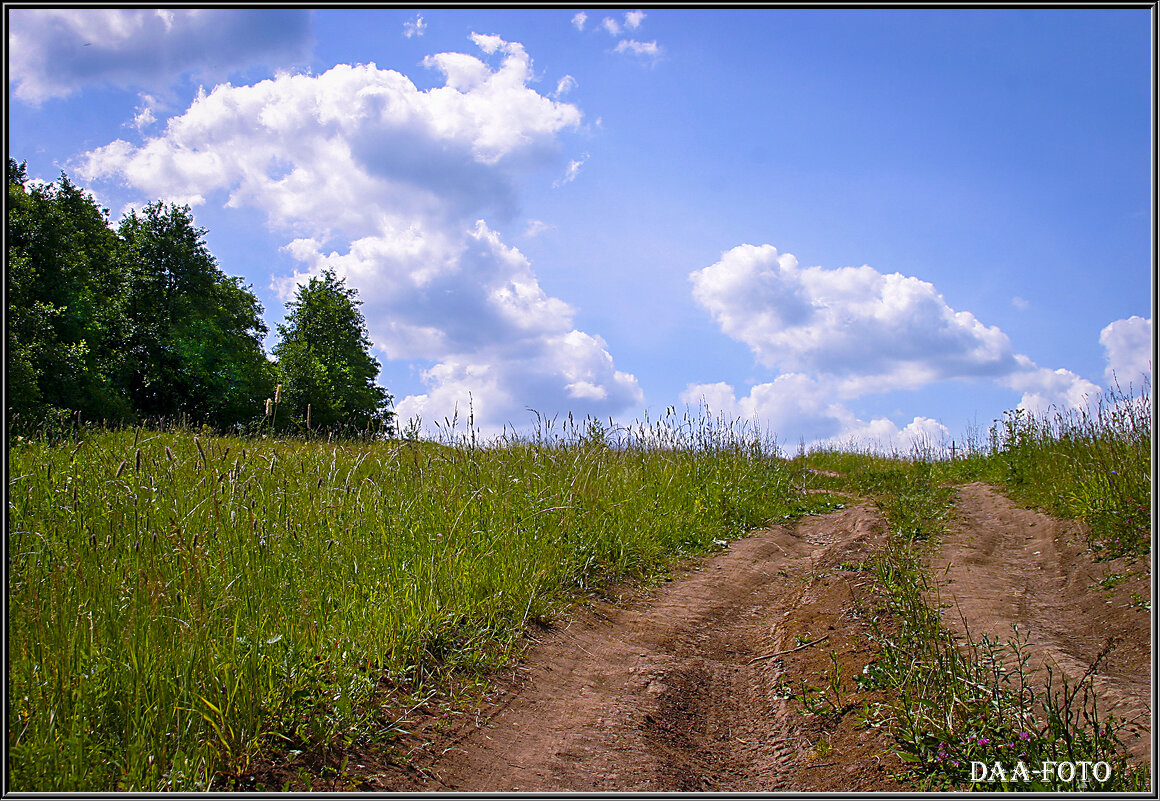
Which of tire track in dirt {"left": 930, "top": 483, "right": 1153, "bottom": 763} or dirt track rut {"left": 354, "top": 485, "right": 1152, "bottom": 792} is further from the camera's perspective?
tire track in dirt {"left": 930, "top": 483, "right": 1153, "bottom": 763}

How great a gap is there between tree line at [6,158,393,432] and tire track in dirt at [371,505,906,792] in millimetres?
15369

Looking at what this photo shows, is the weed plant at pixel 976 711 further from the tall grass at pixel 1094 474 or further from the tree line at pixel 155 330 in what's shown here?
the tree line at pixel 155 330

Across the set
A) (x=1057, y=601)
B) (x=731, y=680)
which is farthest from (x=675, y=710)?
(x=1057, y=601)

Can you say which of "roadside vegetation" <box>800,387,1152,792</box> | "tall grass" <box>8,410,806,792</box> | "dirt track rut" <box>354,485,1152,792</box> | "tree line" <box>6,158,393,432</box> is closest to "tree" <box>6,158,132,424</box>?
"tree line" <box>6,158,393,432</box>

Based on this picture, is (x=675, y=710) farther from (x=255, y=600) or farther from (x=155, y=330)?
(x=155, y=330)

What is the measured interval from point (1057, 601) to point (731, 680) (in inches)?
129

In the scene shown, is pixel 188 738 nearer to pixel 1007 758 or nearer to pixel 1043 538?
Result: pixel 1007 758

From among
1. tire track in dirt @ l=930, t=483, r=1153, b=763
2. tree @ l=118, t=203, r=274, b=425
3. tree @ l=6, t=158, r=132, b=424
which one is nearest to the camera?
tire track in dirt @ l=930, t=483, r=1153, b=763

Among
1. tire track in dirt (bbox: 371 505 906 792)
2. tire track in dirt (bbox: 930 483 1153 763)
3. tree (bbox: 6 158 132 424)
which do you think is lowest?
tire track in dirt (bbox: 371 505 906 792)

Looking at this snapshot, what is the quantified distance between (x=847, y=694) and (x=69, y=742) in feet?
11.6

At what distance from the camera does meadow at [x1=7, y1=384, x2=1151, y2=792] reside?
257 cm

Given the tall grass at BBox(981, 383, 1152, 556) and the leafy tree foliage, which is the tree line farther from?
the tall grass at BBox(981, 383, 1152, 556)

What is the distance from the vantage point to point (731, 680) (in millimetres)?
4125

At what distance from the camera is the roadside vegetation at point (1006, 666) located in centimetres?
261
